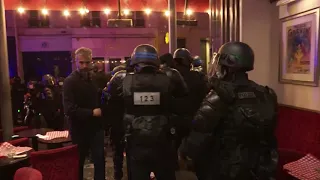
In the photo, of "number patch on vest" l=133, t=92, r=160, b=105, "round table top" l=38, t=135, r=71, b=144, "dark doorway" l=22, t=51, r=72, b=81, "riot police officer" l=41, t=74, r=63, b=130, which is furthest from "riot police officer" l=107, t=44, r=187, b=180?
"dark doorway" l=22, t=51, r=72, b=81

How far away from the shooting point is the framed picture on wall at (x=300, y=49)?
3.31m

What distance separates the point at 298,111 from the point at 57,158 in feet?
8.74

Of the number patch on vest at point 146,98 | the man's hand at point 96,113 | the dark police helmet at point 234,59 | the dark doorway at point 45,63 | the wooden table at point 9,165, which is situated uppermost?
the dark doorway at point 45,63

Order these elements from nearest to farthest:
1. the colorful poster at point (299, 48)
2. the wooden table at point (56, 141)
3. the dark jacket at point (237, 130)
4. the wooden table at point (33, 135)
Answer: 1. the dark jacket at point (237, 130)
2. the colorful poster at point (299, 48)
3. the wooden table at point (56, 141)
4. the wooden table at point (33, 135)

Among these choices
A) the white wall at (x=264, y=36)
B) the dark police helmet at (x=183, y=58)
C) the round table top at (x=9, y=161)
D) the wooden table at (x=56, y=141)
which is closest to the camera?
the round table top at (x=9, y=161)

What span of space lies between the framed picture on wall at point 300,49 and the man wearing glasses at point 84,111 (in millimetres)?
2368

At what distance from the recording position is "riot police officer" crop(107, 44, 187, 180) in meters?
2.72

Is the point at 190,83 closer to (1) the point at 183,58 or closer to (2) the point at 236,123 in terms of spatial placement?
(1) the point at 183,58

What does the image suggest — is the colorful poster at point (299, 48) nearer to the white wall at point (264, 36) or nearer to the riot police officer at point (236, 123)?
the white wall at point (264, 36)

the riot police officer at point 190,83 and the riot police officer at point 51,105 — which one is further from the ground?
the riot police officer at point 190,83

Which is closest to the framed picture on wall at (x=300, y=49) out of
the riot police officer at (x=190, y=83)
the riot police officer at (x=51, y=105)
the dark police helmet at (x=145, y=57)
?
the riot police officer at (x=190, y=83)

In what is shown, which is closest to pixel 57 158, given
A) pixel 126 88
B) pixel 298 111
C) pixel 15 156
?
pixel 15 156

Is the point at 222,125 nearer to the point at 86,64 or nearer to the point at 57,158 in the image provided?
the point at 57,158

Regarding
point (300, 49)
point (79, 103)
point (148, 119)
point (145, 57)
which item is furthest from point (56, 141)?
point (300, 49)
